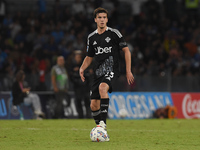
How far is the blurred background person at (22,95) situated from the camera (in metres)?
16.0

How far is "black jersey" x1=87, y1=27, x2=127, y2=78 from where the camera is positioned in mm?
8438

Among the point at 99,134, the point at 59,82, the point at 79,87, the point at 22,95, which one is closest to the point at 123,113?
the point at 79,87

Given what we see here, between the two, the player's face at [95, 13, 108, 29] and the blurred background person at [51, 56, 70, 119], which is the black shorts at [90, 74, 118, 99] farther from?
the blurred background person at [51, 56, 70, 119]

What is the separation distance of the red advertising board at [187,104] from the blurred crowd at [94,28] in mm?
1230

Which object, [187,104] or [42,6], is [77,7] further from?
[187,104]

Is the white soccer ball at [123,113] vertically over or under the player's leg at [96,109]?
under

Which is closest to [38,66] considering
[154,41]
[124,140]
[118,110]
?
[118,110]

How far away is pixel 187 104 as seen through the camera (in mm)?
18875

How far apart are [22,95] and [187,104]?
6726mm

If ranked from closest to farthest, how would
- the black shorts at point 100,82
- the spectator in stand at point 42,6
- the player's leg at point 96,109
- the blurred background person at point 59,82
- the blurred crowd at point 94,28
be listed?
the black shorts at point 100,82, the player's leg at point 96,109, the blurred background person at point 59,82, the blurred crowd at point 94,28, the spectator in stand at point 42,6

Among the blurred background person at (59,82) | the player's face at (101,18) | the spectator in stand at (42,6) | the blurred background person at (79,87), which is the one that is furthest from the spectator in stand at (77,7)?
the player's face at (101,18)

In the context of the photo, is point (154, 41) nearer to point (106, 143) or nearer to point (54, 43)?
point (54, 43)

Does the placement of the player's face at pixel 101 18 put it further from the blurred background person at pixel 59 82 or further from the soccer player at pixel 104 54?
the blurred background person at pixel 59 82

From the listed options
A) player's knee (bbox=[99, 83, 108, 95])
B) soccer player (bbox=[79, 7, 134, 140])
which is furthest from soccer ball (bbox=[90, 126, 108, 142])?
player's knee (bbox=[99, 83, 108, 95])
